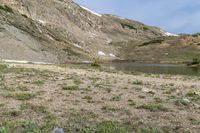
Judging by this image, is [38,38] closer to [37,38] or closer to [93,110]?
[37,38]

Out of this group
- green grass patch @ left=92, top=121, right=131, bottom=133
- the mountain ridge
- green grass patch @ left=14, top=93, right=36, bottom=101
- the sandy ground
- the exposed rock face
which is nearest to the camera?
green grass patch @ left=92, top=121, right=131, bottom=133

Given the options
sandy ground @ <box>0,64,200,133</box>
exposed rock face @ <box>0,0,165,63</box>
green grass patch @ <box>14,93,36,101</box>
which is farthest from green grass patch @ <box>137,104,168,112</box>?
exposed rock face @ <box>0,0,165,63</box>

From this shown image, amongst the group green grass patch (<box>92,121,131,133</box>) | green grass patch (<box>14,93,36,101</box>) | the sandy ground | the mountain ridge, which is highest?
the mountain ridge

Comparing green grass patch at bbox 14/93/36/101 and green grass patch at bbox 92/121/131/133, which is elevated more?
green grass patch at bbox 14/93/36/101

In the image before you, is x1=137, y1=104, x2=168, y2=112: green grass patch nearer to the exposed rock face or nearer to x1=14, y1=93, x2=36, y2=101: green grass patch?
x1=14, y1=93, x2=36, y2=101: green grass patch

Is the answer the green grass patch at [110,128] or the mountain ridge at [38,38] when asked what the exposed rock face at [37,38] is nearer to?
the mountain ridge at [38,38]

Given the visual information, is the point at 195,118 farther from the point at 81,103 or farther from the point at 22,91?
the point at 22,91

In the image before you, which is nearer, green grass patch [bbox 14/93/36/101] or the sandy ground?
the sandy ground

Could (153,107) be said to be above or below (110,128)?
above

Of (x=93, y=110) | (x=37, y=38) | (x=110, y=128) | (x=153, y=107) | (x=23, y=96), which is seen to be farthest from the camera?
(x=37, y=38)

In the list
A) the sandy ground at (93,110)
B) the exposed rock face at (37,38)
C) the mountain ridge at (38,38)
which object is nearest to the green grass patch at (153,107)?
the sandy ground at (93,110)

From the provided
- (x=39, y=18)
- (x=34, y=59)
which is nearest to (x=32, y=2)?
(x=39, y=18)

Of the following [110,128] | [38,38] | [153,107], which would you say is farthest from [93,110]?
[38,38]

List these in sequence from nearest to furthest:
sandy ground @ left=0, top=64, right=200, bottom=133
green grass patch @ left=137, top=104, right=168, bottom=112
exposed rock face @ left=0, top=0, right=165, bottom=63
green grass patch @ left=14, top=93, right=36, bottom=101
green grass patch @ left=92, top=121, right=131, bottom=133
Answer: green grass patch @ left=92, top=121, right=131, bottom=133, sandy ground @ left=0, top=64, right=200, bottom=133, green grass patch @ left=137, top=104, right=168, bottom=112, green grass patch @ left=14, top=93, right=36, bottom=101, exposed rock face @ left=0, top=0, right=165, bottom=63
